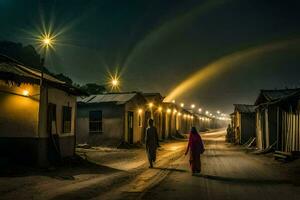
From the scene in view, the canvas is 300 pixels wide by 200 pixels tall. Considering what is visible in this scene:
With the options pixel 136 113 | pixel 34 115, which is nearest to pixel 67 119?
pixel 34 115

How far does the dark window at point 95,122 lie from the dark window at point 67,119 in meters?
12.8

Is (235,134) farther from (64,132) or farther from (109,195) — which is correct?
(109,195)

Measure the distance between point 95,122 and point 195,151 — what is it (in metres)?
19.7

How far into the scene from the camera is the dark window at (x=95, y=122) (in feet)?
107

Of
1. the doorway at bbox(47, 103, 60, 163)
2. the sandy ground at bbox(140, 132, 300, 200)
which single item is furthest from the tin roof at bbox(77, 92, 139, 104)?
the sandy ground at bbox(140, 132, 300, 200)

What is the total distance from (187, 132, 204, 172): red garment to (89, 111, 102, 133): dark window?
19.0 meters

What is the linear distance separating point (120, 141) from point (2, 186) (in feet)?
69.2

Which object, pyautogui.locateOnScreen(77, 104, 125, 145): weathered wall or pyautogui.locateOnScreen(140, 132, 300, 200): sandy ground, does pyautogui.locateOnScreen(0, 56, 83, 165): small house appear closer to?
pyautogui.locateOnScreen(140, 132, 300, 200): sandy ground

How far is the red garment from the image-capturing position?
1352 cm

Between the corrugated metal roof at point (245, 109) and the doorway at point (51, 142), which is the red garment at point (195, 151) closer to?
the doorway at point (51, 142)

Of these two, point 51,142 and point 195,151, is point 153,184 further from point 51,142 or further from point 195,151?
point 51,142

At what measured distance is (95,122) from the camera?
32.6 m

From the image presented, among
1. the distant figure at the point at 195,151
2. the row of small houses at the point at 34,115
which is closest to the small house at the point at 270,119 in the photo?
the distant figure at the point at 195,151

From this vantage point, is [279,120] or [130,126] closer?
[279,120]
